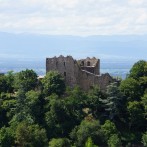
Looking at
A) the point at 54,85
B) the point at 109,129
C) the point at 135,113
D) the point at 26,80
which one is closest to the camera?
the point at 109,129

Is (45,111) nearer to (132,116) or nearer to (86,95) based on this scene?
(86,95)

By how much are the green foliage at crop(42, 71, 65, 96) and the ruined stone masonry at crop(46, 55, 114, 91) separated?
7.76 ft

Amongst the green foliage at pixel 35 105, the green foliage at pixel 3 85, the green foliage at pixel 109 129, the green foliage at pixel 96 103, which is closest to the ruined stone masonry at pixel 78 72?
the green foliage at pixel 96 103

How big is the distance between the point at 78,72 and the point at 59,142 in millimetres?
12226

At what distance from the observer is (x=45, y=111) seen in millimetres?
60594

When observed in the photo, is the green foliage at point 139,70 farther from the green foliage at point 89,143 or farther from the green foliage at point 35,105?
the green foliage at point 89,143

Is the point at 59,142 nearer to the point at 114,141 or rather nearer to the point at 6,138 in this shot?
the point at 114,141

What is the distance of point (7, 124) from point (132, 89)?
41.8 ft

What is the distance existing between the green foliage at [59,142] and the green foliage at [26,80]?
1008cm

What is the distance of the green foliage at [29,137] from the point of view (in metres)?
55.6

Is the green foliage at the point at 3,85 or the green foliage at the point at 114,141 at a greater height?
the green foliage at the point at 3,85

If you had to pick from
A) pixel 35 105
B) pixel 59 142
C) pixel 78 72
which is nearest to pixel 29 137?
pixel 59 142

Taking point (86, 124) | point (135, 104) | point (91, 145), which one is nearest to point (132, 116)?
point (135, 104)

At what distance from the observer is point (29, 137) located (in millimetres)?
55719
